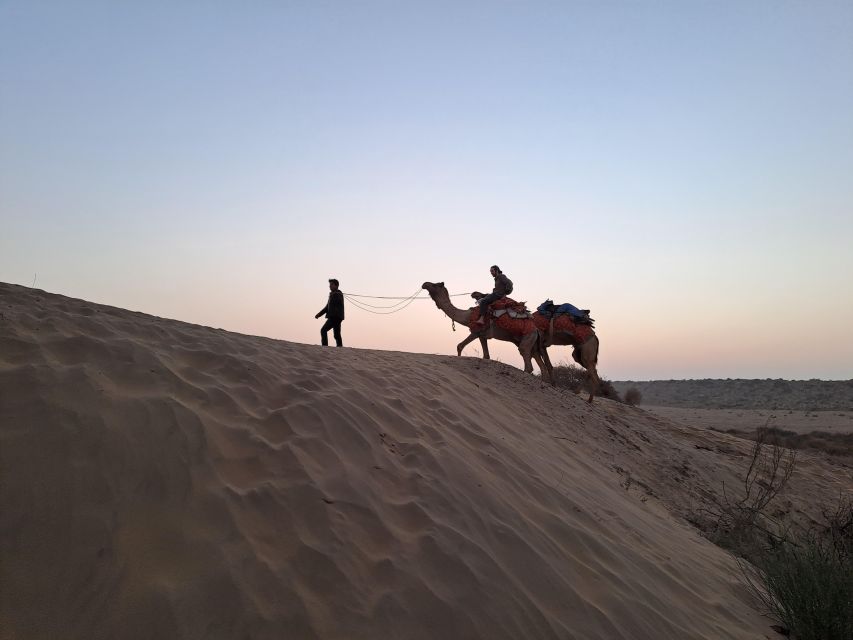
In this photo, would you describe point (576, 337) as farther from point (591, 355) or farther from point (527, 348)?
point (527, 348)

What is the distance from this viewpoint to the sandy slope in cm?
266

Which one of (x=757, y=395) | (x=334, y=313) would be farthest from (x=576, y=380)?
(x=757, y=395)

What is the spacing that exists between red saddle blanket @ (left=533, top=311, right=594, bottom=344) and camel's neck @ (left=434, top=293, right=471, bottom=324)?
1.54 metres

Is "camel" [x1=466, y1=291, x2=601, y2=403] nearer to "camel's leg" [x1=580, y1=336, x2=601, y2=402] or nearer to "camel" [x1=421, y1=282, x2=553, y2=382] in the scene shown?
"camel's leg" [x1=580, y1=336, x2=601, y2=402]

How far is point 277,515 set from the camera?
3.30 metres

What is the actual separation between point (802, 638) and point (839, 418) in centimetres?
2542

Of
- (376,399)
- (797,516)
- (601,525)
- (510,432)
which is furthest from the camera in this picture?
(797,516)

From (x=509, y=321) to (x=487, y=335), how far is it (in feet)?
1.92

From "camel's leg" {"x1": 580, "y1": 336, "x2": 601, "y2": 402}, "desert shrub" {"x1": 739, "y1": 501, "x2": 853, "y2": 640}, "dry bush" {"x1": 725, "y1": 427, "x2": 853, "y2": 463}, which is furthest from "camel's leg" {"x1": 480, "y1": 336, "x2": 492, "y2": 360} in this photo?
"dry bush" {"x1": 725, "y1": 427, "x2": 853, "y2": 463}

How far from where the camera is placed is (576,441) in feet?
28.2

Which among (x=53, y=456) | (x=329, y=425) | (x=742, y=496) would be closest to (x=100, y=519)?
(x=53, y=456)

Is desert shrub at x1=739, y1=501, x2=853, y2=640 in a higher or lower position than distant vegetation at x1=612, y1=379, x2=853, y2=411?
lower

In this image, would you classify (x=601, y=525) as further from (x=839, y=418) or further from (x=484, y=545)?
(x=839, y=418)

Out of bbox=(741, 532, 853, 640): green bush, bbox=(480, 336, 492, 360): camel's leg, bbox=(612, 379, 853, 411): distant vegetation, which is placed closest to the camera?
bbox=(741, 532, 853, 640): green bush
